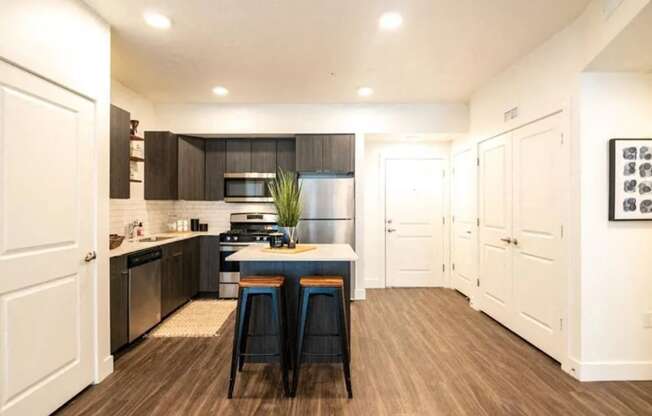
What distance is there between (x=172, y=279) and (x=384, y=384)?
2.76m

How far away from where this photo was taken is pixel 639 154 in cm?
249

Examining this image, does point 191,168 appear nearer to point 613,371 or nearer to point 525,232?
point 525,232

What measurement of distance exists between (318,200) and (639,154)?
3297mm

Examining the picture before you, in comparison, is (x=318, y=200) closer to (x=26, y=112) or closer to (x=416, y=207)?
(x=416, y=207)

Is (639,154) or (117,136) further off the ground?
(117,136)

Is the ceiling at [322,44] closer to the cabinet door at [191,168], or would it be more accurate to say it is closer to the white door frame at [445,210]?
the cabinet door at [191,168]

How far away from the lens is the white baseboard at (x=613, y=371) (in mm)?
2502

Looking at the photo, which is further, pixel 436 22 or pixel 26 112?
pixel 436 22

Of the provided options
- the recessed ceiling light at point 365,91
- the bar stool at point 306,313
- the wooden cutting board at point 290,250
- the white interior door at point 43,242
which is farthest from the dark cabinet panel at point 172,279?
the recessed ceiling light at point 365,91

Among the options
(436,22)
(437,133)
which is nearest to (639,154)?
(436,22)

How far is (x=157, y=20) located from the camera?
8.41 feet

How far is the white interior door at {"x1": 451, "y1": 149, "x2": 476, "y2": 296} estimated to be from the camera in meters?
4.43

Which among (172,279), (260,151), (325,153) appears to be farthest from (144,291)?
(325,153)

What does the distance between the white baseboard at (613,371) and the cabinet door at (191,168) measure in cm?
473
